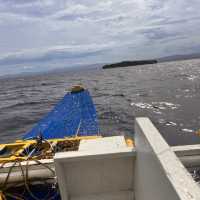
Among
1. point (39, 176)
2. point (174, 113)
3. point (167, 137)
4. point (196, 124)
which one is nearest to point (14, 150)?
point (39, 176)

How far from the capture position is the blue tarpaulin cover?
8430 millimetres

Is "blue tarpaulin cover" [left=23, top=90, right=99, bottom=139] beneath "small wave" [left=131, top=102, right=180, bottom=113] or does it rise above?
above

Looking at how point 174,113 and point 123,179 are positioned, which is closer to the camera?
point 123,179

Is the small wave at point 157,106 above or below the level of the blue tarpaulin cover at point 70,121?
below

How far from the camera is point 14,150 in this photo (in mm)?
5438

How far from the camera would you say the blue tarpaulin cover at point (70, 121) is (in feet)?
27.7

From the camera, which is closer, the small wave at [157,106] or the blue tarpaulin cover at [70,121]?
the blue tarpaulin cover at [70,121]

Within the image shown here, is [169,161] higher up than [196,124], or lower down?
higher up

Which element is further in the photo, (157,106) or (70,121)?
(157,106)

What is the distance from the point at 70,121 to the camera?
31.4 feet

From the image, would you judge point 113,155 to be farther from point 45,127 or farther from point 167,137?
point 167,137

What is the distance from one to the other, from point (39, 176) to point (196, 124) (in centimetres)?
944

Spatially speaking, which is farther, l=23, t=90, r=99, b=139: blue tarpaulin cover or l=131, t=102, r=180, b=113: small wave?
l=131, t=102, r=180, b=113: small wave

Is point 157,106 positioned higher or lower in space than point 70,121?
lower
